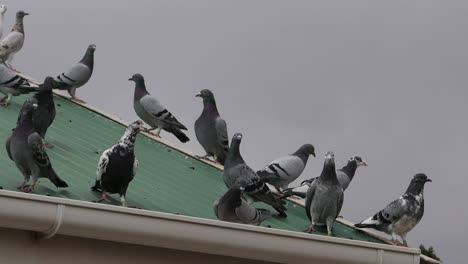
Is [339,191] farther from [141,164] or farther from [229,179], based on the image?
[141,164]

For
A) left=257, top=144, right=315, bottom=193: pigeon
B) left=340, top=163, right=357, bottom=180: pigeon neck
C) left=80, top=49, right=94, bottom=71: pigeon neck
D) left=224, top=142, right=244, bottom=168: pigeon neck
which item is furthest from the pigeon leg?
left=80, top=49, right=94, bottom=71: pigeon neck

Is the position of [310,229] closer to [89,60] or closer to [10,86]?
[10,86]

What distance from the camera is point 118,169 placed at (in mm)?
11133

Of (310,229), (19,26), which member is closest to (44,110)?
(310,229)

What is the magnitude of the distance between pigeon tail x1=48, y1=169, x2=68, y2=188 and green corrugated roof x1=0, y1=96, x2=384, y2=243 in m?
0.07

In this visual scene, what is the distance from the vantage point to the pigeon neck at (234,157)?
1347cm

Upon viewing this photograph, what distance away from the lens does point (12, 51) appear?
725 inches

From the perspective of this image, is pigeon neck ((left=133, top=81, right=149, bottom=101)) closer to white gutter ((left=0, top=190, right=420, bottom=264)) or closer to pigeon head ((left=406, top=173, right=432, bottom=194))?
pigeon head ((left=406, top=173, right=432, bottom=194))

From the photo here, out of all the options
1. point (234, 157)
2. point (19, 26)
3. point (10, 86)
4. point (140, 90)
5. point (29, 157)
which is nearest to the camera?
point (29, 157)

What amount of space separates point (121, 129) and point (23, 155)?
5.47 metres

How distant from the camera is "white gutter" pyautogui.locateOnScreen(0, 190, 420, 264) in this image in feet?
28.6

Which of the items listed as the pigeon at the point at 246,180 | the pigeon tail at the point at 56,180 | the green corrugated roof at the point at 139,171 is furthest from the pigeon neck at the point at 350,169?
the pigeon tail at the point at 56,180

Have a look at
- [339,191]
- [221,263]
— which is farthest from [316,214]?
[221,263]

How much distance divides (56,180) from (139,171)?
2889mm
